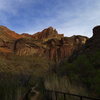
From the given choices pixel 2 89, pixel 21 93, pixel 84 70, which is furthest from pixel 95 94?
pixel 84 70

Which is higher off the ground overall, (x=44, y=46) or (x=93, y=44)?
(x=44, y=46)

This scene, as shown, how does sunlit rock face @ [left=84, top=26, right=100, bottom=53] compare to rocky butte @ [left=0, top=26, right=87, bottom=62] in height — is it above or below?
below

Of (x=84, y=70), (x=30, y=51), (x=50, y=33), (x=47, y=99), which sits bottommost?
(x=47, y=99)

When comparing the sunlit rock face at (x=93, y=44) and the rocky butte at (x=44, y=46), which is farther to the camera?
the rocky butte at (x=44, y=46)

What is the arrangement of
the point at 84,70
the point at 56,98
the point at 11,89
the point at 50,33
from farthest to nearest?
the point at 50,33 → the point at 84,70 → the point at 11,89 → the point at 56,98

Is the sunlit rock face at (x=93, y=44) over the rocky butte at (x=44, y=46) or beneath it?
beneath

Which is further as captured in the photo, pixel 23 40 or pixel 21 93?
pixel 23 40

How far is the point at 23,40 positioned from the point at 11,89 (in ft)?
267

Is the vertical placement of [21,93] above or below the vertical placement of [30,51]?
below

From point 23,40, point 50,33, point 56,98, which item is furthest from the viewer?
point 50,33

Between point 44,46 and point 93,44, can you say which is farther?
point 44,46

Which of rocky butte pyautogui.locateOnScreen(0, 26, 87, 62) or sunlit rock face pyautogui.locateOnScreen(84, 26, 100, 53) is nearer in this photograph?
sunlit rock face pyautogui.locateOnScreen(84, 26, 100, 53)

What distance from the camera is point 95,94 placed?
1241 centimetres

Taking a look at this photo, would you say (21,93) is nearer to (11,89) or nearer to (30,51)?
(11,89)
